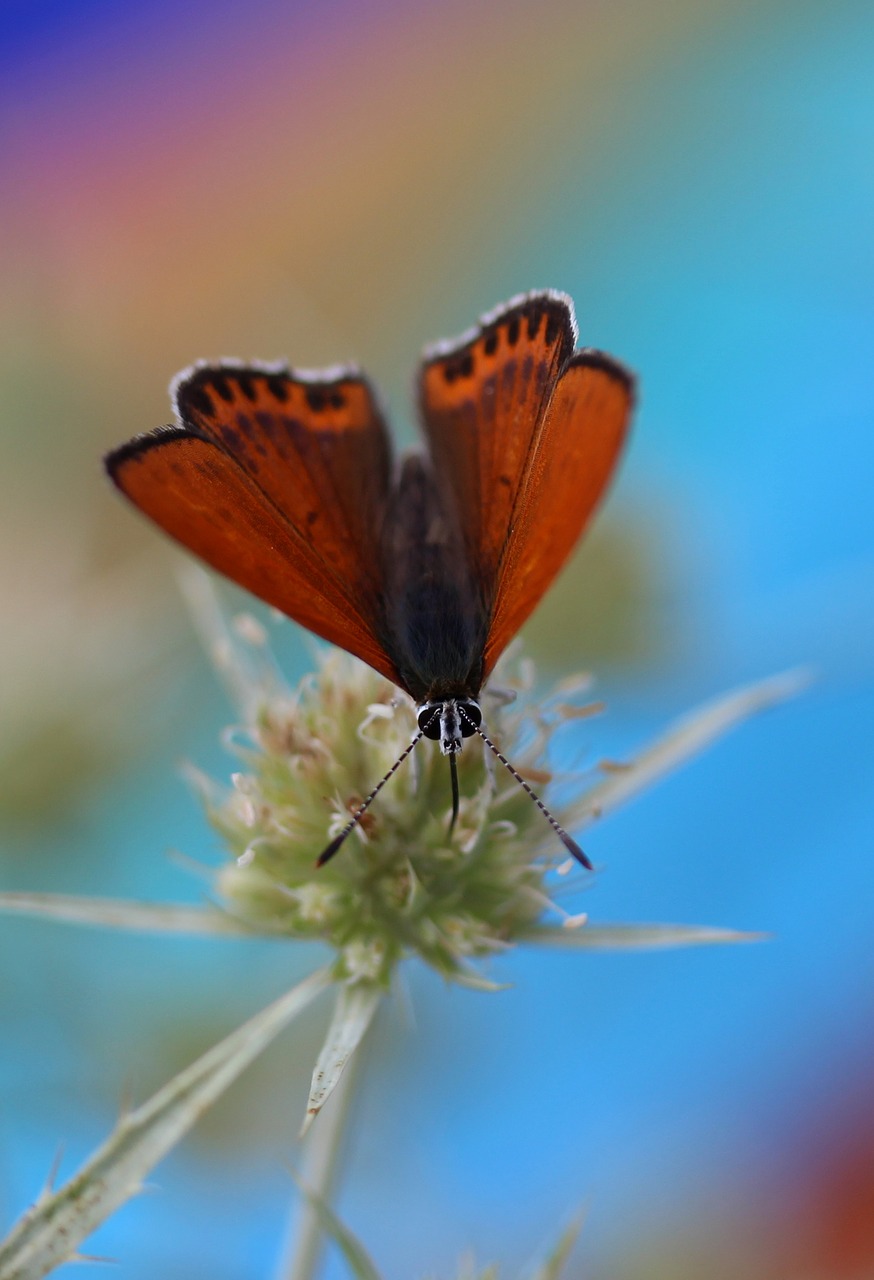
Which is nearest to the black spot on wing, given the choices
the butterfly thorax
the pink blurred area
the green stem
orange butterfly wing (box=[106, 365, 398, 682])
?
orange butterfly wing (box=[106, 365, 398, 682])

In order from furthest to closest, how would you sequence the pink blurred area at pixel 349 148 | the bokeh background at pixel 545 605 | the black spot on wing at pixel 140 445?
the pink blurred area at pixel 349 148
the bokeh background at pixel 545 605
the black spot on wing at pixel 140 445

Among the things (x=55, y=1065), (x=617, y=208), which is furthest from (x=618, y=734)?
(x=617, y=208)

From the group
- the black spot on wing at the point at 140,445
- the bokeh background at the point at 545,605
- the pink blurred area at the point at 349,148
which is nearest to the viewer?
the black spot on wing at the point at 140,445

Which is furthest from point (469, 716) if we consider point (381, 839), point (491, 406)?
point (491, 406)

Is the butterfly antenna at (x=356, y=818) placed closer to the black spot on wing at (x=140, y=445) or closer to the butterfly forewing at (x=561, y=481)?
the butterfly forewing at (x=561, y=481)

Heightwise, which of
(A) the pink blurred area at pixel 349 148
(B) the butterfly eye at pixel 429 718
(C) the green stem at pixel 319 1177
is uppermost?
(A) the pink blurred area at pixel 349 148

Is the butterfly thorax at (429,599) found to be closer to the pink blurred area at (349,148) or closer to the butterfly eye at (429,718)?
the butterfly eye at (429,718)

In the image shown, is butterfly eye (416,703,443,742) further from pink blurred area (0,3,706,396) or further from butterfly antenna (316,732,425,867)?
pink blurred area (0,3,706,396)

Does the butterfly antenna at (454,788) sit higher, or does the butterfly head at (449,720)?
the butterfly head at (449,720)

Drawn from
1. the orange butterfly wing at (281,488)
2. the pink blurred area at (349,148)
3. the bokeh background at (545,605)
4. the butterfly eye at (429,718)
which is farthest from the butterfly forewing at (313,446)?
the pink blurred area at (349,148)

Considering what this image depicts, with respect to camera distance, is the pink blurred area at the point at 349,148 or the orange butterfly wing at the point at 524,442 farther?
the pink blurred area at the point at 349,148
